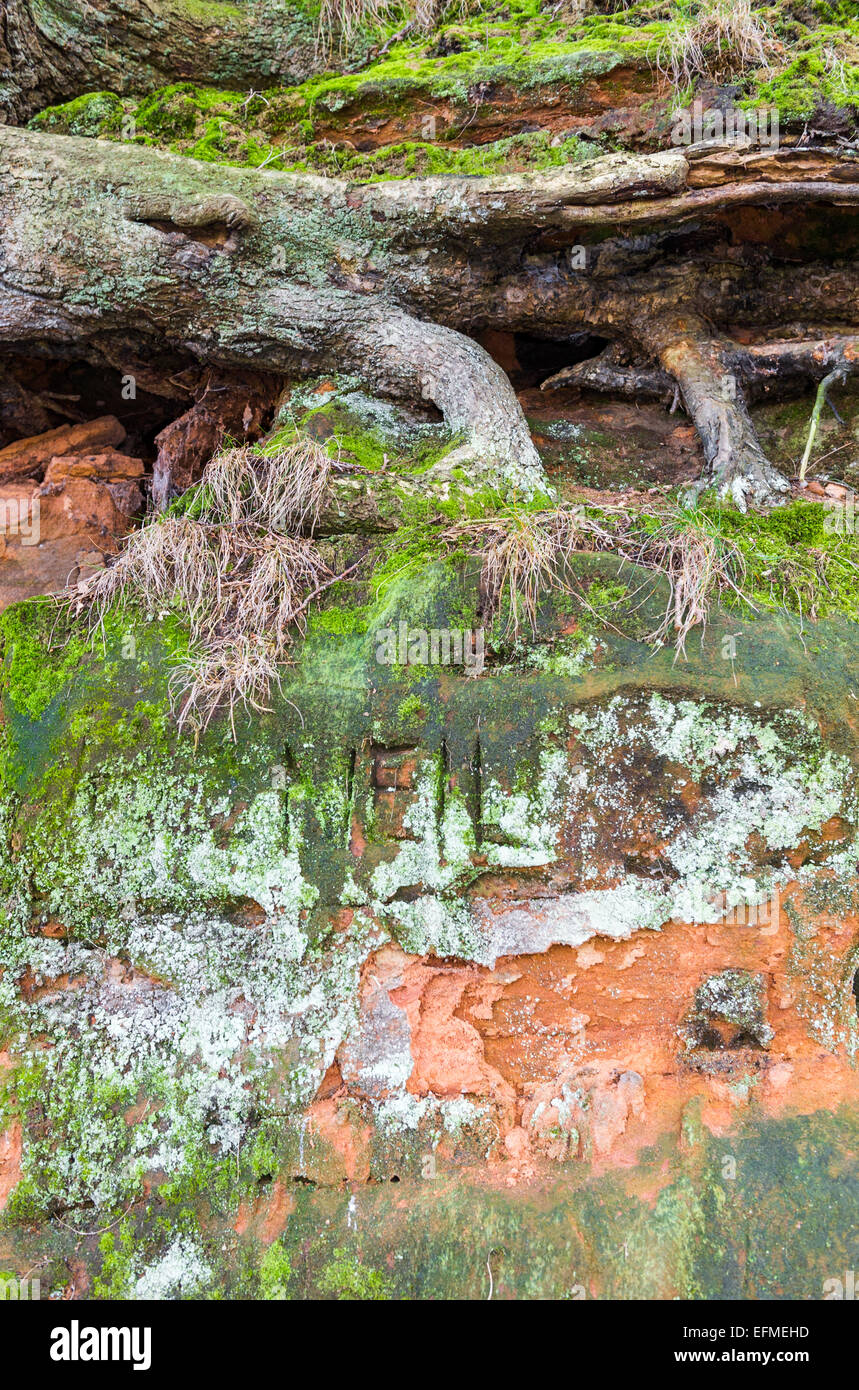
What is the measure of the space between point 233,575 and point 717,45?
380 cm

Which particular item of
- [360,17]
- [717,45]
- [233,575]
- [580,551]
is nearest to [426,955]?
[580,551]

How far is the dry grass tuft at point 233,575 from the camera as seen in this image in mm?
3736

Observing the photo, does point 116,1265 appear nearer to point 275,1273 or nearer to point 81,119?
point 275,1273

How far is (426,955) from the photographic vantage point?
11.2 ft

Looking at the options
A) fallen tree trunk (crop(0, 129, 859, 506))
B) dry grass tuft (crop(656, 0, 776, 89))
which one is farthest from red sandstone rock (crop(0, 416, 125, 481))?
Result: dry grass tuft (crop(656, 0, 776, 89))

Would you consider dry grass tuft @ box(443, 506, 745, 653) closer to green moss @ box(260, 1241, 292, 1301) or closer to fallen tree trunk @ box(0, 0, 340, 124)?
green moss @ box(260, 1241, 292, 1301)

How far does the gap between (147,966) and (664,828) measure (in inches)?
86.9

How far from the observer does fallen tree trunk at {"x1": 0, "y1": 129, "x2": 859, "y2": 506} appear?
4.47m

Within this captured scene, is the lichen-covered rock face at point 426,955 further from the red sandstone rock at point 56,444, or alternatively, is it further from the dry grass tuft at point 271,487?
the red sandstone rock at point 56,444

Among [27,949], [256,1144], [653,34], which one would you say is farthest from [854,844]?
[653,34]

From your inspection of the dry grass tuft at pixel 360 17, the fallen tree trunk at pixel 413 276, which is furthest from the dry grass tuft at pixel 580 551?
the dry grass tuft at pixel 360 17

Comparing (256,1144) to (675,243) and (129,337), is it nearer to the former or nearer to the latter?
(129,337)

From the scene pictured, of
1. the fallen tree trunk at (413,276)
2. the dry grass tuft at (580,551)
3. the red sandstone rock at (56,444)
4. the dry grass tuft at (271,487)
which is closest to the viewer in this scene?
the dry grass tuft at (580,551)

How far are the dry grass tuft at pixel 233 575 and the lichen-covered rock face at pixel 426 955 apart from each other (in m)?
0.21
